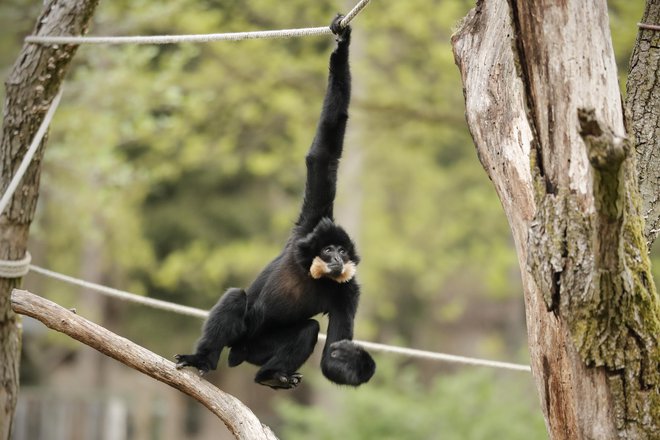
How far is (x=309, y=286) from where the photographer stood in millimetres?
6148

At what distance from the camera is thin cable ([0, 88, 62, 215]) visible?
5.84 m

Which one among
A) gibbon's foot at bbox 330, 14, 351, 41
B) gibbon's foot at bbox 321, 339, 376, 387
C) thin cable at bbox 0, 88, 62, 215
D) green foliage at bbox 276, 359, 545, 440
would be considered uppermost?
gibbon's foot at bbox 330, 14, 351, 41

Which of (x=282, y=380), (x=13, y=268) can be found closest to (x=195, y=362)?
(x=282, y=380)

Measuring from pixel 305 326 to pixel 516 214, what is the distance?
231cm

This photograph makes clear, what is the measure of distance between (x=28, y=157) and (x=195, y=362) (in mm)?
2075

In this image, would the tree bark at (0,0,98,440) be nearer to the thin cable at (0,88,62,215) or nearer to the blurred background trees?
the thin cable at (0,88,62,215)

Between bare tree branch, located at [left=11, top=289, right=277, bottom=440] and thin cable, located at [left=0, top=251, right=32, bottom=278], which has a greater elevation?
thin cable, located at [left=0, top=251, right=32, bottom=278]

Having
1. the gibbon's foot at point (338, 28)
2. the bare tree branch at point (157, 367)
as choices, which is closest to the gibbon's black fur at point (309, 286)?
the gibbon's foot at point (338, 28)

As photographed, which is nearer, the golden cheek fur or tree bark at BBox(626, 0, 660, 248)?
tree bark at BBox(626, 0, 660, 248)

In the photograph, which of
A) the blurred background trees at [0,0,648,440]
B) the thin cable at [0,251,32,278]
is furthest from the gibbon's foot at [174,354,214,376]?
the blurred background trees at [0,0,648,440]

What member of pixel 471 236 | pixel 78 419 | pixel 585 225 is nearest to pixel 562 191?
pixel 585 225

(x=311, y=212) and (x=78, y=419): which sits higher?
(x=311, y=212)

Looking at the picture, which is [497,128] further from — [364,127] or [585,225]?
[364,127]

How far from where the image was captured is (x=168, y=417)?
18.7 m
